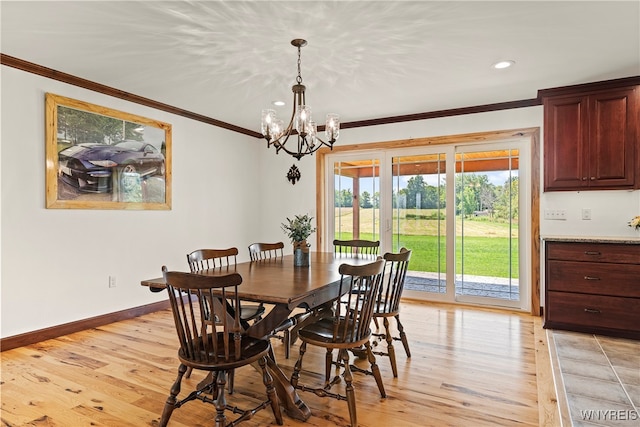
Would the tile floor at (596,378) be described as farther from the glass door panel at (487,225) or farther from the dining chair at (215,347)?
the dining chair at (215,347)

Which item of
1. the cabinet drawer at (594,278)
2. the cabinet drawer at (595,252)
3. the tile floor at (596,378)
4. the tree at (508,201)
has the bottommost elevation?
the tile floor at (596,378)

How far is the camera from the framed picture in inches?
132

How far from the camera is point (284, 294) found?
1903 mm

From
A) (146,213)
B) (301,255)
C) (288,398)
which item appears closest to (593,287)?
(301,255)

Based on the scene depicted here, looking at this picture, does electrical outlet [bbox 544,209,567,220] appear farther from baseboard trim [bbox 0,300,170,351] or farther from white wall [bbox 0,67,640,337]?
baseboard trim [bbox 0,300,170,351]

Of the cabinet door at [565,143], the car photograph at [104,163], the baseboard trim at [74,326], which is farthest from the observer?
the cabinet door at [565,143]

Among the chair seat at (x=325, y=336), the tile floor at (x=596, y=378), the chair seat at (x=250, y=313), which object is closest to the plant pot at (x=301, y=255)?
the chair seat at (x=250, y=313)

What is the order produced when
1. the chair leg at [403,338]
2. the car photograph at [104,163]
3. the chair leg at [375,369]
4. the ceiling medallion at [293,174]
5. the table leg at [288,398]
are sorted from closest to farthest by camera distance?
the table leg at [288,398] → the chair leg at [375,369] → the chair leg at [403,338] → the car photograph at [104,163] → the ceiling medallion at [293,174]

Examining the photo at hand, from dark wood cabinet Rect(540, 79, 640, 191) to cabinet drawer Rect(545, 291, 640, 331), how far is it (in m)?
1.08

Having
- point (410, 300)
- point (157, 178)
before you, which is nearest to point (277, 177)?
point (157, 178)

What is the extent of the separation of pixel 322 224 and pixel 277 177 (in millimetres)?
1076

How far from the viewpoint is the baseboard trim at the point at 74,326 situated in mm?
3084

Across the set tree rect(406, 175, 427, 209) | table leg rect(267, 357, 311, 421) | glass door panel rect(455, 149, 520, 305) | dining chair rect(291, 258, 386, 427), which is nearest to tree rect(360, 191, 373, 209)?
tree rect(406, 175, 427, 209)

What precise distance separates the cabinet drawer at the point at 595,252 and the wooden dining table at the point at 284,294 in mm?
2342
